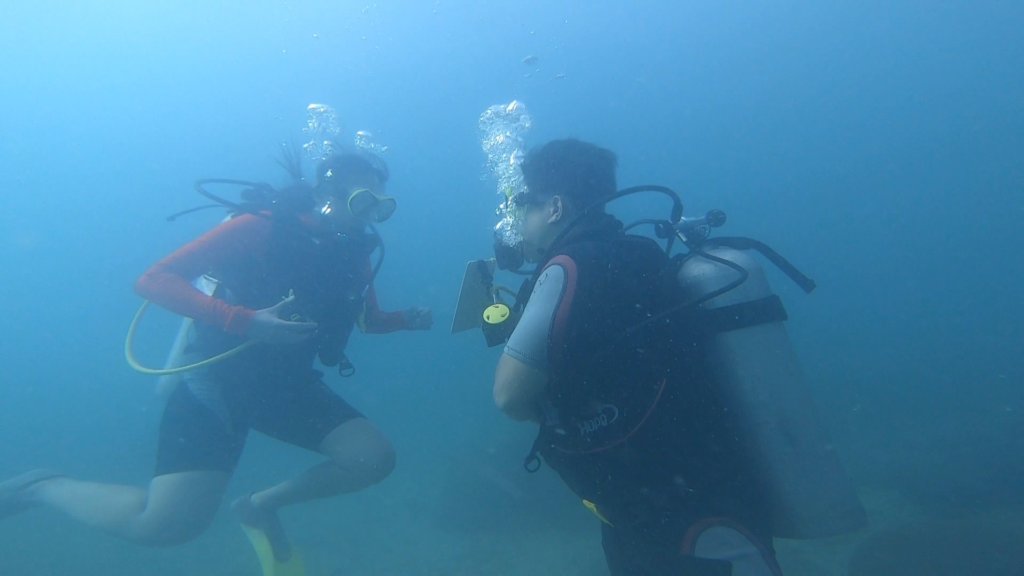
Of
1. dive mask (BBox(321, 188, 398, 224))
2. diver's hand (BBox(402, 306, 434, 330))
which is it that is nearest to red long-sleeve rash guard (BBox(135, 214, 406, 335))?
dive mask (BBox(321, 188, 398, 224))

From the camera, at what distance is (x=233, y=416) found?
4414mm

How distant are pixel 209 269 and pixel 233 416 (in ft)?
3.72

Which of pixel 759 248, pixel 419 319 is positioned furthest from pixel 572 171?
pixel 419 319

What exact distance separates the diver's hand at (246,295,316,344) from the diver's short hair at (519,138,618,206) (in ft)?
6.30

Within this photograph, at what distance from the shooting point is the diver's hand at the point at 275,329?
397 cm

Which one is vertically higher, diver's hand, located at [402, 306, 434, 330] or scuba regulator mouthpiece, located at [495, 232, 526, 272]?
scuba regulator mouthpiece, located at [495, 232, 526, 272]

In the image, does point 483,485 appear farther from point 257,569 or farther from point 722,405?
point 722,405

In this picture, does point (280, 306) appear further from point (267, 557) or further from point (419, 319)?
point (267, 557)

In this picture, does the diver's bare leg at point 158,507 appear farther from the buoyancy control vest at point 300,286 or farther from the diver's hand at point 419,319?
the diver's hand at point 419,319

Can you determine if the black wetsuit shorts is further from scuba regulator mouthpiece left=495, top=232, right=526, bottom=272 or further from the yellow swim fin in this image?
scuba regulator mouthpiece left=495, top=232, right=526, bottom=272

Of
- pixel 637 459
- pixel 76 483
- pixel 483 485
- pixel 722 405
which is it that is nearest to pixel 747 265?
pixel 722 405

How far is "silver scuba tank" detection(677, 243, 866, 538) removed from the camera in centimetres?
246

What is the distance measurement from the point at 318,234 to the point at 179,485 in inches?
82.7

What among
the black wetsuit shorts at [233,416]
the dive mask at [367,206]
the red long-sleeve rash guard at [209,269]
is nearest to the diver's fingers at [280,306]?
the red long-sleeve rash guard at [209,269]
